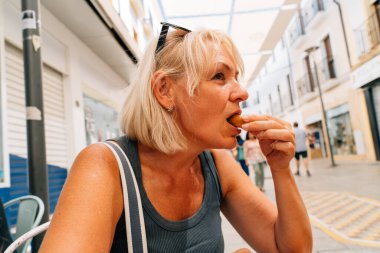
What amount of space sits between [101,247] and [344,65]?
51.9 feet

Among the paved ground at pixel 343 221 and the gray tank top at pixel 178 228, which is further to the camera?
the paved ground at pixel 343 221

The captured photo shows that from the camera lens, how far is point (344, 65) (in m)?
14.4

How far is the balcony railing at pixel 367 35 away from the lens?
11.3 meters

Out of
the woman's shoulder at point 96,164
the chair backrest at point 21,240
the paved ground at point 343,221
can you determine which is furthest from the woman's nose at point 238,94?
the paved ground at point 343,221

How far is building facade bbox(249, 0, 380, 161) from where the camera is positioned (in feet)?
39.9

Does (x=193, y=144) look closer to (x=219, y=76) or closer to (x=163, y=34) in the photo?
(x=219, y=76)

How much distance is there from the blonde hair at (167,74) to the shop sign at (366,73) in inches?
472

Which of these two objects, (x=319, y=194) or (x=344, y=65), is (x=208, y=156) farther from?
(x=344, y=65)

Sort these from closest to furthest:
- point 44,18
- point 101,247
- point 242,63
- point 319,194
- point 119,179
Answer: point 101,247 → point 119,179 → point 242,63 → point 44,18 → point 319,194

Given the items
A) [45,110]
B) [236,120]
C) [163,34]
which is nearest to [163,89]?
[163,34]

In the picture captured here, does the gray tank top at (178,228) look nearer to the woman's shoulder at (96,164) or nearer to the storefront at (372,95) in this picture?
the woman's shoulder at (96,164)

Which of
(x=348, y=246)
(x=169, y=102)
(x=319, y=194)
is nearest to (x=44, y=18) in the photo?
(x=169, y=102)

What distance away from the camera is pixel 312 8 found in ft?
54.4

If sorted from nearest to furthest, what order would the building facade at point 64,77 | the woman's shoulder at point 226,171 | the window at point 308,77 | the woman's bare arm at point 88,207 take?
the woman's bare arm at point 88,207, the woman's shoulder at point 226,171, the building facade at point 64,77, the window at point 308,77
